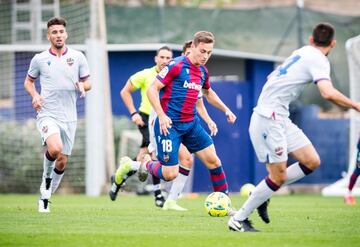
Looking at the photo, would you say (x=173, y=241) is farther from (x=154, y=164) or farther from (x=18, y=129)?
(x=18, y=129)

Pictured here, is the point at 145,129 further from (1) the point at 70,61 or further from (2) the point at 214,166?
(2) the point at 214,166

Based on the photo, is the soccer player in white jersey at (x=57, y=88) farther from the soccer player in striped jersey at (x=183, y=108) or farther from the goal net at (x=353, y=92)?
the goal net at (x=353, y=92)

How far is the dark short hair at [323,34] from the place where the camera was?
35.3 feet

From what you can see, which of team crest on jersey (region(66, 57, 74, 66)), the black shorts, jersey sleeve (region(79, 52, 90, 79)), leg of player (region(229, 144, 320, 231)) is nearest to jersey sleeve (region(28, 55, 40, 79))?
team crest on jersey (region(66, 57, 74, 66))

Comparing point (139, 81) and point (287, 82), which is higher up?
point (139, 81)

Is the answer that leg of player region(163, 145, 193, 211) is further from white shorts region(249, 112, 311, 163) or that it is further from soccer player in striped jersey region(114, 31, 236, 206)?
white shorts region(249, 112, 311, 163)

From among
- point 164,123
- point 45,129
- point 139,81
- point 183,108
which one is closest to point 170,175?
point 183,108

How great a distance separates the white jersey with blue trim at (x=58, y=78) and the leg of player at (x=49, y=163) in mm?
513

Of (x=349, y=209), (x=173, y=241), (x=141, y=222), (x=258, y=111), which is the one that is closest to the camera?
(x=173, y=241)

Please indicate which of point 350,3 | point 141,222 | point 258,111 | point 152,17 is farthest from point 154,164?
point 350,3

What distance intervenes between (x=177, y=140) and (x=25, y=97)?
11527mm

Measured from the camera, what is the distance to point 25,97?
2397cm

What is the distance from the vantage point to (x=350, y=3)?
37.2 metres

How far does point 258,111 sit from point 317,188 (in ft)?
44.4
